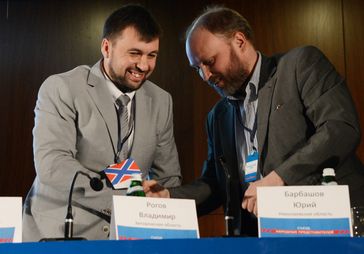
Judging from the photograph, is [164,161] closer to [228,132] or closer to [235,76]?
[228,132]

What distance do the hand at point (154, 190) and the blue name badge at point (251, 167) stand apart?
33 centimetres

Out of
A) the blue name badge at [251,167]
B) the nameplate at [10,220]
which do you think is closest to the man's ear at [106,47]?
the blue name badge at [251,167]

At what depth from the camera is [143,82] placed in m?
2.74

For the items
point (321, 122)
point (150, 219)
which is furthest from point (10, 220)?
point (321, 122)

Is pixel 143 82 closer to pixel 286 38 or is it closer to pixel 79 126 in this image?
pixel 79 126

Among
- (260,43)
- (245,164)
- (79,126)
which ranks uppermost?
(260,43)

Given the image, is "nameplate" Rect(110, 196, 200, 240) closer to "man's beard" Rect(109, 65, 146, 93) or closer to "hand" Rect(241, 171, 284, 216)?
"hand" Rect(241, 171, 284, 216)

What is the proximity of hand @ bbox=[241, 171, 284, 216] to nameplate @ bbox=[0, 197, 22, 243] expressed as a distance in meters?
0.78

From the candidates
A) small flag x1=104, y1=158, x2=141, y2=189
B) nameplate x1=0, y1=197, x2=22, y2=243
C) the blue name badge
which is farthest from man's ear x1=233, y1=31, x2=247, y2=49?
nameplate x1=0, y1=197, x2=22, y2=243

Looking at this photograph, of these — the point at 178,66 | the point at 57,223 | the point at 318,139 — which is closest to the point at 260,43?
the point at 178,66

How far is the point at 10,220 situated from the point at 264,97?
1237 millimetres

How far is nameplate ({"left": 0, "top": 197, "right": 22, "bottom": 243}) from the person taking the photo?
167 cm

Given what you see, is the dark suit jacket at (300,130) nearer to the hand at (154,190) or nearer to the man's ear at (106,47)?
the hand at (154,190)

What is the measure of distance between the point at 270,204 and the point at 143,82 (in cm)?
119
